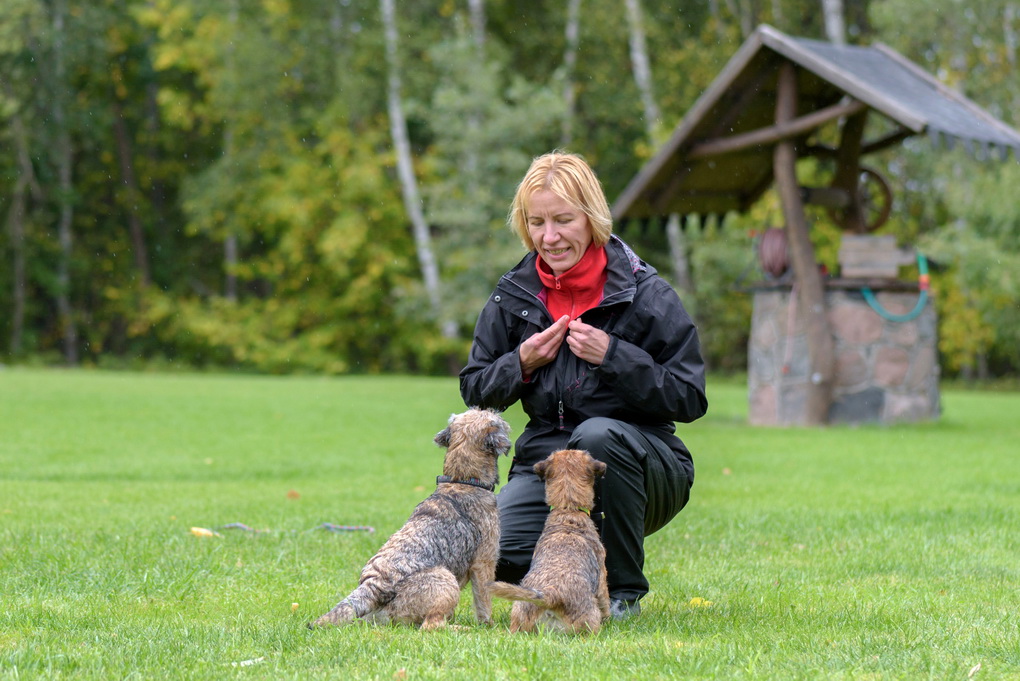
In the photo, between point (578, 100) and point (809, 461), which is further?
point (578, 100)

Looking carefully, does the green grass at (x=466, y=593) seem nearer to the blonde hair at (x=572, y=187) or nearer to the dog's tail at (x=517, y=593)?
the dog's tail at (x=517, y=593)

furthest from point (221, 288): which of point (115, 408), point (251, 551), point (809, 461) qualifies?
point (251, 551)

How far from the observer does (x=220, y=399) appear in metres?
19.2

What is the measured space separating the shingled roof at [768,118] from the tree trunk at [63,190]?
2275 cm

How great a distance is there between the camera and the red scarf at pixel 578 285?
4754 millimetres

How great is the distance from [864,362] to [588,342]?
11.3 metres

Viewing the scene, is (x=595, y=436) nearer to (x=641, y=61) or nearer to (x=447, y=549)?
(x=447, y=549)

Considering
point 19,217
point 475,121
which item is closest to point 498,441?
point 475,121

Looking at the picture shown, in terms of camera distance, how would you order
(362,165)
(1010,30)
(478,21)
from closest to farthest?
(1010,30), (478,21), (362,165)

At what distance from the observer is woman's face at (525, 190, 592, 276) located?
4.66 m

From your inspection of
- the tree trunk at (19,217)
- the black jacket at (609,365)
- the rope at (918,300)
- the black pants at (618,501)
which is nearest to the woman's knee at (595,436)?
the black pants at (618,501)

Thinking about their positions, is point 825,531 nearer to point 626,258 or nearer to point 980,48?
point 626,258

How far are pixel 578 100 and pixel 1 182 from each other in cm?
1757

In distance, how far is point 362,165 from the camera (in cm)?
3331
